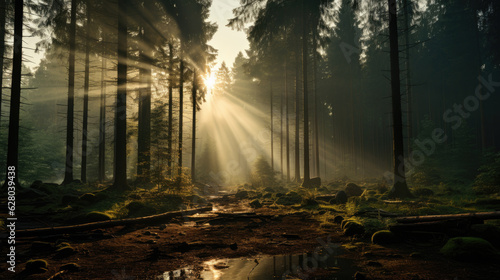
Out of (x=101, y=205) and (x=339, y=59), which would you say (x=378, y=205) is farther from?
(x=339, y=59)

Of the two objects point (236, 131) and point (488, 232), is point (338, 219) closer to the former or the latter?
point (488, 232)

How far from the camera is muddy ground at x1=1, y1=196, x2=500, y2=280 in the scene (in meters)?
3.87

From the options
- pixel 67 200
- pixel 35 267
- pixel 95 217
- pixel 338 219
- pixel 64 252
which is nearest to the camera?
pixel 35 267

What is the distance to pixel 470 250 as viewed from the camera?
4250 millimetres

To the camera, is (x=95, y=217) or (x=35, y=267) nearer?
(x=35, y=267)

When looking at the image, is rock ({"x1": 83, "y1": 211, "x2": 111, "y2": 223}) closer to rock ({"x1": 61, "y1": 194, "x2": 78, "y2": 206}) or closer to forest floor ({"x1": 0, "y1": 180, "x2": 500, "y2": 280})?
forest floor ({"x1": 0, "y1": 180, "x2": 500, "y2": 280})

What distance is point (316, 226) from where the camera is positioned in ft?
24.9

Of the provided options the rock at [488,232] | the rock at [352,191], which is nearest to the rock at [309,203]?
the rock at [352,191]

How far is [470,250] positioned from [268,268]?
358 centimetres

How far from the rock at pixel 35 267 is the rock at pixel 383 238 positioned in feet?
21.3

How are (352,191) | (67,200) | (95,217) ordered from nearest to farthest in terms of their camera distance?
(95,217)
(67,200)
(352,191)

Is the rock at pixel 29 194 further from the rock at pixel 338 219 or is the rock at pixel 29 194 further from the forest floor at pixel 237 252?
the rock at pixel 338 219

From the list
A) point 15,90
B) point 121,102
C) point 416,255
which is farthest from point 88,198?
point 416,255

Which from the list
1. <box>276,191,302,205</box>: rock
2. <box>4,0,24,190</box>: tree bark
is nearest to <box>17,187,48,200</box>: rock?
<box>4,0,24,190</box>: tree bark
